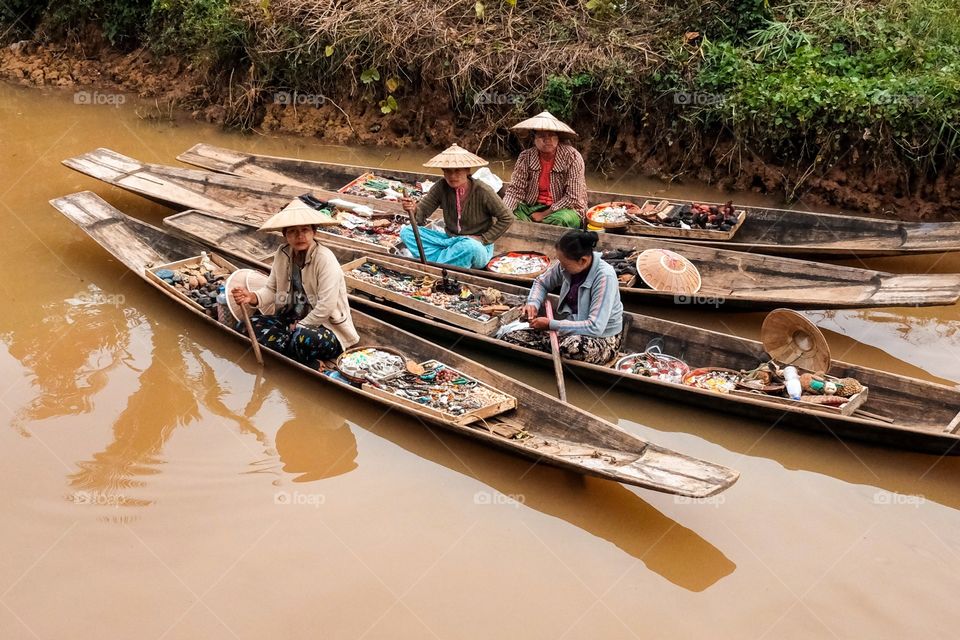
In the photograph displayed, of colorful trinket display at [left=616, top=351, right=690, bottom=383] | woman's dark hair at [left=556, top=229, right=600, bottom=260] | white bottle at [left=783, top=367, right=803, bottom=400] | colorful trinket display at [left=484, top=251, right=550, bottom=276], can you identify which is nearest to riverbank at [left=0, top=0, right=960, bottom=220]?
colorful trinket display at [left=484, top=251, right=550, bottom=276]

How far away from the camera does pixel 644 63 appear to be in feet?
28.9

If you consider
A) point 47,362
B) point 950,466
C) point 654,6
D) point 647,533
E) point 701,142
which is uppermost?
point 654,6

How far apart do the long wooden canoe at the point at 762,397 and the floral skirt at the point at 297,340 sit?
0.63 meters

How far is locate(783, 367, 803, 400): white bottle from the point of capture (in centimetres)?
509

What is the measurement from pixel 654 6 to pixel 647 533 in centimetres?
650

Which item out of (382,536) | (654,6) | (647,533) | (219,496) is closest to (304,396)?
(219,496)

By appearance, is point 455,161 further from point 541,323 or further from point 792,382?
point 792,382

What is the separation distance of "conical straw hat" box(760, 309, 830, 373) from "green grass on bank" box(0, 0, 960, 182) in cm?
320

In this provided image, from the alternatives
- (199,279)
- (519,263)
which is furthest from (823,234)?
(199,279)

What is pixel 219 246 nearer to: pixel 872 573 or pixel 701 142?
pixel 701 142

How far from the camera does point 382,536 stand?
15.2 ft

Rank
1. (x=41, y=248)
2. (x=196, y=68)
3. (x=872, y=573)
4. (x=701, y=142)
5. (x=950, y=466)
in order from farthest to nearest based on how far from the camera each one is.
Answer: (x=196, y=68) < (x=701, y=142) < (x=41, y=248) < (x=950, y=466) < (x=872, y=573)

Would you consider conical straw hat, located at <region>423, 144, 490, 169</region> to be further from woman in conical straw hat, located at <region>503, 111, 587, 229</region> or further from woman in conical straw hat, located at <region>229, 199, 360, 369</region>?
woman in conical straw hat, located at <region>229, 199, 360, 369</region>

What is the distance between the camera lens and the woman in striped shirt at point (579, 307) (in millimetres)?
5285
